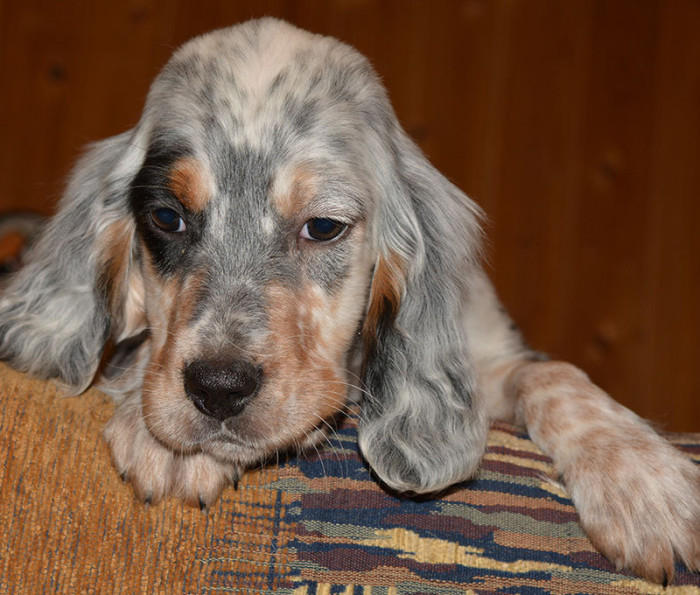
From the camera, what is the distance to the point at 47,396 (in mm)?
2010

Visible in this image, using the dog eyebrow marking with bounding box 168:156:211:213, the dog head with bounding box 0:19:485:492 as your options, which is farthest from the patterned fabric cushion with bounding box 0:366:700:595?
the dog eyebrow marking with bounding box 168:156:211:213

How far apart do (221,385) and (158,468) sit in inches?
10.5

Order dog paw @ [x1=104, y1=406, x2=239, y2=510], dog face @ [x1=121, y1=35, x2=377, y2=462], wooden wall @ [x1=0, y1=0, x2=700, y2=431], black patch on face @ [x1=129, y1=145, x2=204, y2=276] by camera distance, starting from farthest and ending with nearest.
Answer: wooden wall @ [x1=0, y1=0, x2=700, y2=431], black patch on face @ [x1=129, y1=145, x2=204, y2=276], dog face @ [x1=121, y1=35, x2=377, y2=462], dog paw @ [x1=104, y1=406, x2=239, y2=510]

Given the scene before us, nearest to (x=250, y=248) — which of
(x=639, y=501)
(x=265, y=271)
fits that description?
(x=265, y=271)

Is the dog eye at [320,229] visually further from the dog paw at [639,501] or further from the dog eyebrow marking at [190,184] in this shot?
the dog paw at [639,501]

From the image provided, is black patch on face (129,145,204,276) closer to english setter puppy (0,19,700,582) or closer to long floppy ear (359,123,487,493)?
english setter puppy (0,19,700,582)

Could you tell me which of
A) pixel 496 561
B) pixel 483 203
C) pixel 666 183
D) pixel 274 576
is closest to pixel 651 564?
pixel 496 561

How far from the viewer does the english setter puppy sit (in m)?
2.04

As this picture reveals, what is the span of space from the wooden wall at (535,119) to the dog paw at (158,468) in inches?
168

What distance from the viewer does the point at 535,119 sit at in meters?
6.28

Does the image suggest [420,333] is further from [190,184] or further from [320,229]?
[190,184]

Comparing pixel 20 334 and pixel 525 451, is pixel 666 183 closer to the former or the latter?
pixel 525 451

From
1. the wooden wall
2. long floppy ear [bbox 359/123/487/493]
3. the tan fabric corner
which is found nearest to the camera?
the tan fabric corner

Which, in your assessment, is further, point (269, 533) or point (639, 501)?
point (639, 501)
